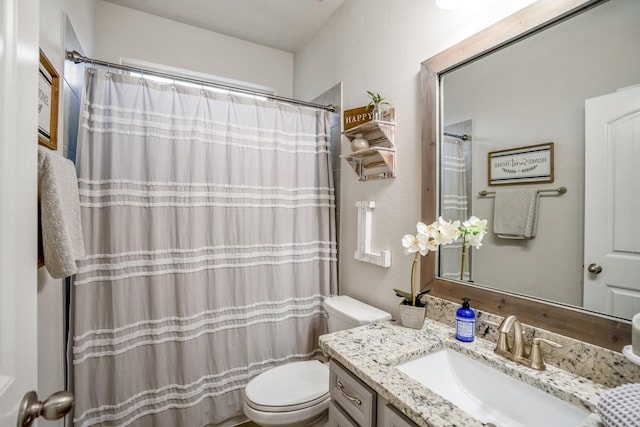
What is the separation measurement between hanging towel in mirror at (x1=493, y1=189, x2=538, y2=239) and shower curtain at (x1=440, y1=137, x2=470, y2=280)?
0.42 ft

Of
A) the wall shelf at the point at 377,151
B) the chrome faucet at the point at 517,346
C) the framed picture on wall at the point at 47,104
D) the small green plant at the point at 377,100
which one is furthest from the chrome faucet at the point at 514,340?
the framed picture on wall at the point at 47,104

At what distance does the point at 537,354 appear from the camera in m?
0.91

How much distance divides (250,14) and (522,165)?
6.59ft

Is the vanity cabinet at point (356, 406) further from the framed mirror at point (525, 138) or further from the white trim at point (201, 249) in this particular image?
the white trim at point (201, 249)

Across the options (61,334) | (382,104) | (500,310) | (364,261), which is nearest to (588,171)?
(500,310)

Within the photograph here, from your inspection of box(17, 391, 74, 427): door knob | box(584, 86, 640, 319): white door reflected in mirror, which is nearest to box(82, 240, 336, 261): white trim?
box(17, 391, 74, 427): door knob

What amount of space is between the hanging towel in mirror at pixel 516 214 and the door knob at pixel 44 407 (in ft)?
4.31

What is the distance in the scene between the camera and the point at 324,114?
2.05m

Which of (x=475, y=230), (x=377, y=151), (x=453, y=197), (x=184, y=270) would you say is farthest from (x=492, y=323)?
(x=184, y=270)

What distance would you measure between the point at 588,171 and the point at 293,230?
4.79 ft

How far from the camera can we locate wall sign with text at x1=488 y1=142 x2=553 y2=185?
0.97 m

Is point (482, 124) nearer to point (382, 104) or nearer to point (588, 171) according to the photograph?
point (588, 171)

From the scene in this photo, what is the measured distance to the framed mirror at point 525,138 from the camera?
2.89 ft

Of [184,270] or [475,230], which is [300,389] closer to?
[184,270]
